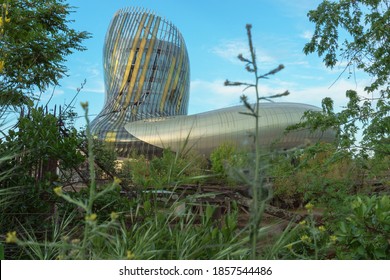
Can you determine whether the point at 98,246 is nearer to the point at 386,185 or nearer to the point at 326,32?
the point at 386,185

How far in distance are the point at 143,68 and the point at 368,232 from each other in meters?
48.9

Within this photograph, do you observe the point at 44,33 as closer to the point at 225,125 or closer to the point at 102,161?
the point at 102,161

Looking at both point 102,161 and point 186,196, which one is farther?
point 102,161

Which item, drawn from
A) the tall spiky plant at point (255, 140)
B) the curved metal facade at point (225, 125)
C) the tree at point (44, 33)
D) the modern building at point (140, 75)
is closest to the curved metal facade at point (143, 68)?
the modern building at point (140, 75)

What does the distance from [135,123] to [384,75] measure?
37909 millimetres

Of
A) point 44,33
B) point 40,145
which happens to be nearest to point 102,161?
point 40,145

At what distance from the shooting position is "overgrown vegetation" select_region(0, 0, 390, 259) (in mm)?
2275

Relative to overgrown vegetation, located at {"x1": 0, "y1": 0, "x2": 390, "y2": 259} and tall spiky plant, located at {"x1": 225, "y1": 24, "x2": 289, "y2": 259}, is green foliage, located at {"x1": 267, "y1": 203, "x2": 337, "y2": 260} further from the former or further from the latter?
tall spiky plant, located at {"x1": 225, "y1": 24, "x2": 289, "y2": 259}

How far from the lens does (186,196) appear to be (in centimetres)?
441

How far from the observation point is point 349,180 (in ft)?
21.7

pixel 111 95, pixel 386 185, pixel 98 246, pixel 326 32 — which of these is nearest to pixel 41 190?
pixel 98 246

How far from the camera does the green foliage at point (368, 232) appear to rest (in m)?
3.50

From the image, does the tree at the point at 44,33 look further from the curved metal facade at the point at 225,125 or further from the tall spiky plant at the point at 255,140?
the curved metal facade at the point at 225,125

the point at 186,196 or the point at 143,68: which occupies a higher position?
the point at 143,68
